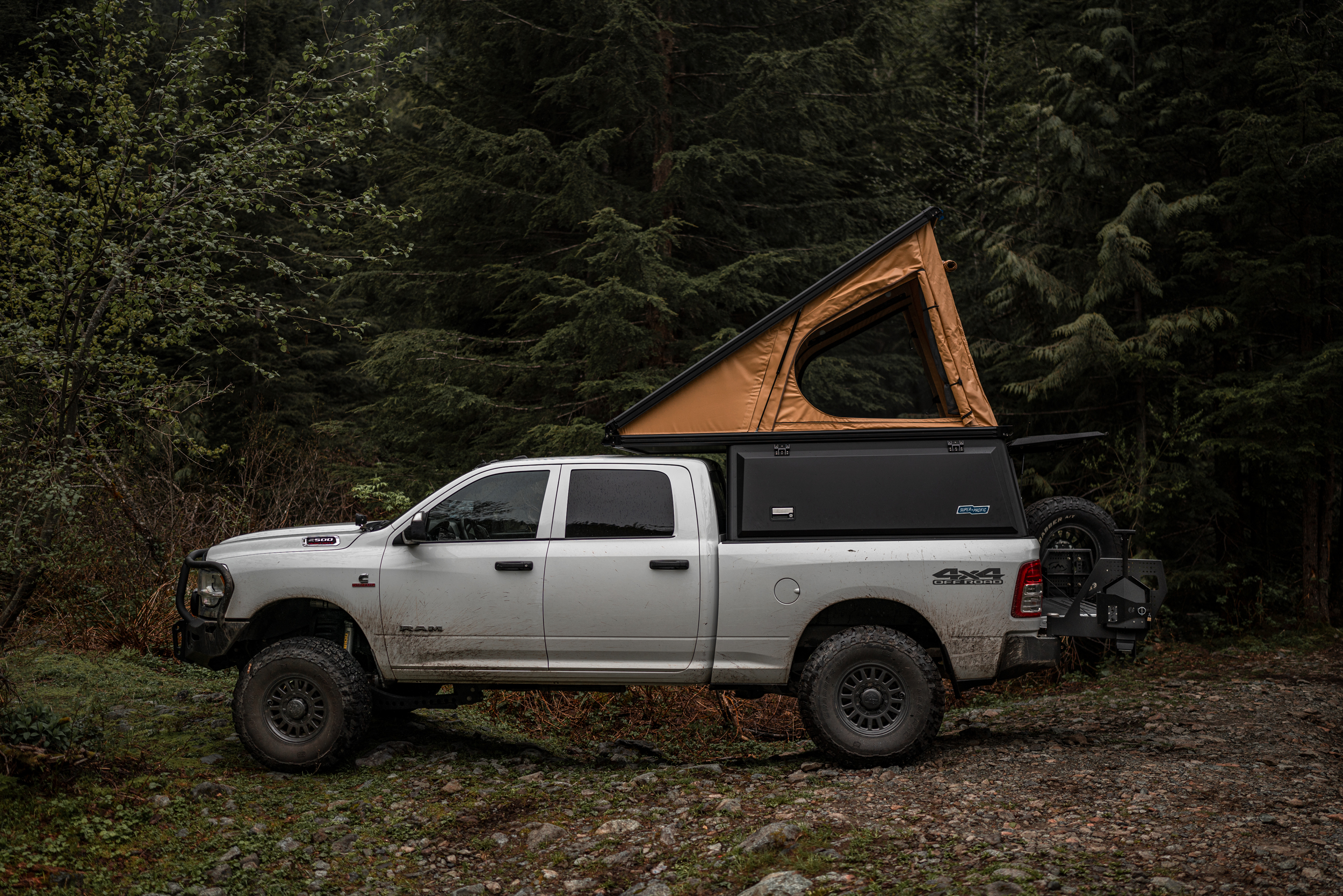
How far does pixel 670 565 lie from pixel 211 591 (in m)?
3.10

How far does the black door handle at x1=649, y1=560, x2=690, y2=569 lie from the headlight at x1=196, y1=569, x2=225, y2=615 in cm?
288

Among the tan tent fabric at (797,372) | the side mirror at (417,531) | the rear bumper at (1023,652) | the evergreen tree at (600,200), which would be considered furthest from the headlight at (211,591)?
the evergreen tree at (600,200)

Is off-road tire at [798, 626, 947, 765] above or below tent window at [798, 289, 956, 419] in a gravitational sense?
below

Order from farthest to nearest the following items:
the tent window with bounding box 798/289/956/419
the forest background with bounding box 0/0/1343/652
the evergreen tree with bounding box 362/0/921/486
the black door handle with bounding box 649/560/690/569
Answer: the evergreen tree with bounding box 362/0/921/486
the forest background with bounding box 0/0/1343/652
the tent window with bounding box 798/289/956/419
the black door handle with bounding box 649/560/690/569

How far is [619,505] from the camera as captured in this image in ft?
21.0

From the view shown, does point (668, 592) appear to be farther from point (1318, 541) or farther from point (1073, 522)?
point (1318, 541)

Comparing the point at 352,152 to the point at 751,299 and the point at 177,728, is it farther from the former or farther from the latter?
the point at 751,299

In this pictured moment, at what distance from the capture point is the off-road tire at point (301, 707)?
616 cm

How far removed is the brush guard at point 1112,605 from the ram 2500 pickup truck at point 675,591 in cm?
31

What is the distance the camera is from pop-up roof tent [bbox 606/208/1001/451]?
6496 millimetres

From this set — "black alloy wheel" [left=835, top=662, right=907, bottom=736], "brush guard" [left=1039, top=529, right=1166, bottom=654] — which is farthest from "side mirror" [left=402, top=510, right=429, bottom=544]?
"brush guard" [left=1039, top=529, right=1166, bottom=654]

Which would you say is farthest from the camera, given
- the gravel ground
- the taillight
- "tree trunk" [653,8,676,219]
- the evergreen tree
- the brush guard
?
"tree trunk" [653,8,676,219]

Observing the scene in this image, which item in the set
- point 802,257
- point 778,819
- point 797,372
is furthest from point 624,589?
point 802,257

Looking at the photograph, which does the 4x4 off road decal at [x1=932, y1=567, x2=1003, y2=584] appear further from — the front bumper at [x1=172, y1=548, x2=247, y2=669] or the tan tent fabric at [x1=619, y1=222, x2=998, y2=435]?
the front bumper at [x1=172, y1=548, x2=247, y2=669]
